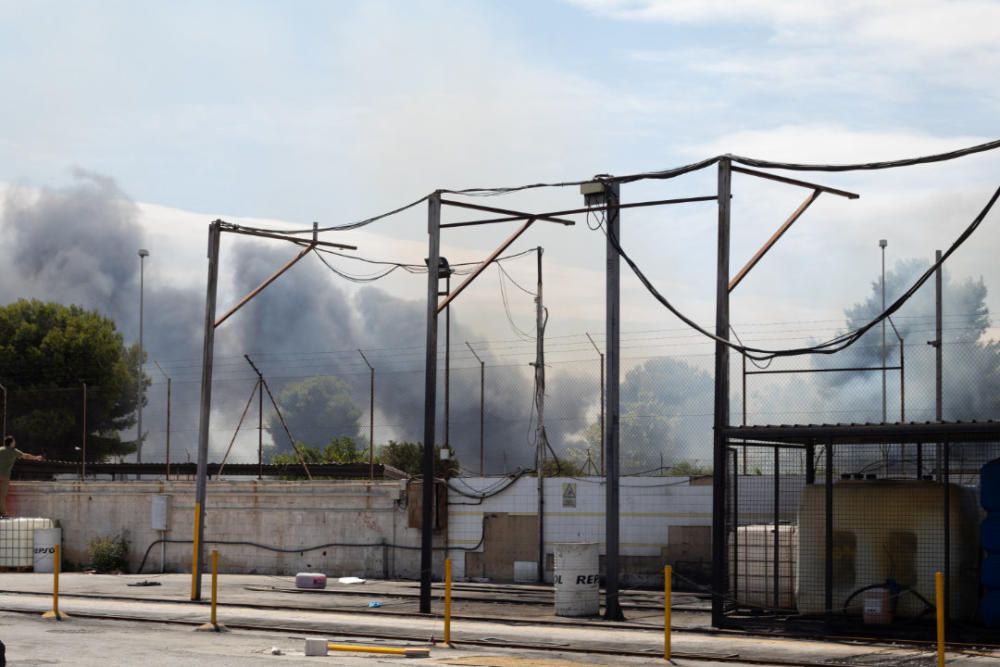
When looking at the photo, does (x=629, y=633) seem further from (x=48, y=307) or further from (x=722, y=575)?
(x=48, y=307)

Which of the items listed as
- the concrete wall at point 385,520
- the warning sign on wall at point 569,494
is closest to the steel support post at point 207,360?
the concrete wall at point 385,520

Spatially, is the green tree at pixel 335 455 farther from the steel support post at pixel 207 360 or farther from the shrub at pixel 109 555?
the steel support post at pixel 207 360

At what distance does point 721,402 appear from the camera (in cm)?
2148

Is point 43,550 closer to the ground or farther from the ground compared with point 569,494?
closer to the ground

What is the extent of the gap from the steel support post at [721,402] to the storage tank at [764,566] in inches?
88.8

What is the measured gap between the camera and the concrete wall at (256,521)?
33281 mm

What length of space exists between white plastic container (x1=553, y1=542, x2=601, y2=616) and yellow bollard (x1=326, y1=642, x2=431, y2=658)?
554cm

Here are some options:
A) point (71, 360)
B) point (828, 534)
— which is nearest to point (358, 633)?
point (828, 534)

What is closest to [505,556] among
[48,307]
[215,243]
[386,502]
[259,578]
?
[386,502]

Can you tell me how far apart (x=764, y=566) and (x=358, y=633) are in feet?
25.3

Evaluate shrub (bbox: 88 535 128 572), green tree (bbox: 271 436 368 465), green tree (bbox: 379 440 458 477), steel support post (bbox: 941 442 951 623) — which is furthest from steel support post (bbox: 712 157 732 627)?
green tree (bbox: 271 436 368 465)

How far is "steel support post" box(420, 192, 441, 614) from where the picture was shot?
24.3 metres

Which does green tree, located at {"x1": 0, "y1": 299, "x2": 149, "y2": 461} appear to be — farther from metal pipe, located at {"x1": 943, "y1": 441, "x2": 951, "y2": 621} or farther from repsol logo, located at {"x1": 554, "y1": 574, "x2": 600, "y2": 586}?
metal pipe, located at {"x1": 943, "y1": 441, "x2": 951, "y2": 621}

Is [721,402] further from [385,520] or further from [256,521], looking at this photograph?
[256,521]
